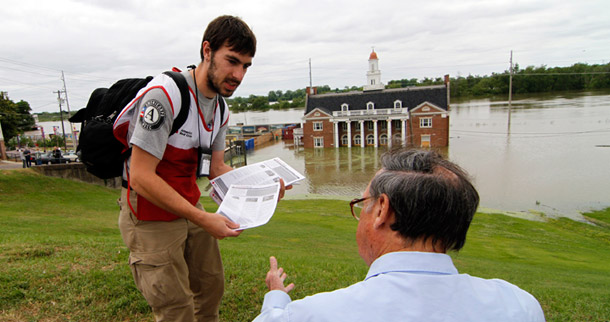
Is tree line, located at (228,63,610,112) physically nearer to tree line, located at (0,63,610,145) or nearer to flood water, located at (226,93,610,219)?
tree line, located at (0,63,610,145)

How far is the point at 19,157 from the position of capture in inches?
1321

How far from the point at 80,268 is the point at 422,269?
13.6ft

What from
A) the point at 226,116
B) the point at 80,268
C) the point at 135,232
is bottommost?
the point at 80,268

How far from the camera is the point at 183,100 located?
7.13 ft

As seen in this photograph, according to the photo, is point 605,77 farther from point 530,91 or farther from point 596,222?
point 596,222

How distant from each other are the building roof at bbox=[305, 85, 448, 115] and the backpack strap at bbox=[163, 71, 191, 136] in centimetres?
3631

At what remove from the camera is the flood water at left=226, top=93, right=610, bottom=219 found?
693 inches

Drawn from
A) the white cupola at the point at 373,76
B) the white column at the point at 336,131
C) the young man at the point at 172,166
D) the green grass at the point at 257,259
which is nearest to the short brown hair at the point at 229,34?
the young man at the point at 172,166

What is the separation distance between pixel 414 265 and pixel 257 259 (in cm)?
400

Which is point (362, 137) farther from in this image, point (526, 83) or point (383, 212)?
point (526, 83)

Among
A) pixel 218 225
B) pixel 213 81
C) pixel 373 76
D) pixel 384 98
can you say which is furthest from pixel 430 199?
pixel 373 76

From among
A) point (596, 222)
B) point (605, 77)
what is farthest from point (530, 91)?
point (596, 222)

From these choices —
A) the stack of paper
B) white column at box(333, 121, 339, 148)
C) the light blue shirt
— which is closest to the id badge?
the stack of paper

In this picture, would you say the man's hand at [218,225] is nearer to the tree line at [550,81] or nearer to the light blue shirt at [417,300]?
the light blue shirt at [417,300]
